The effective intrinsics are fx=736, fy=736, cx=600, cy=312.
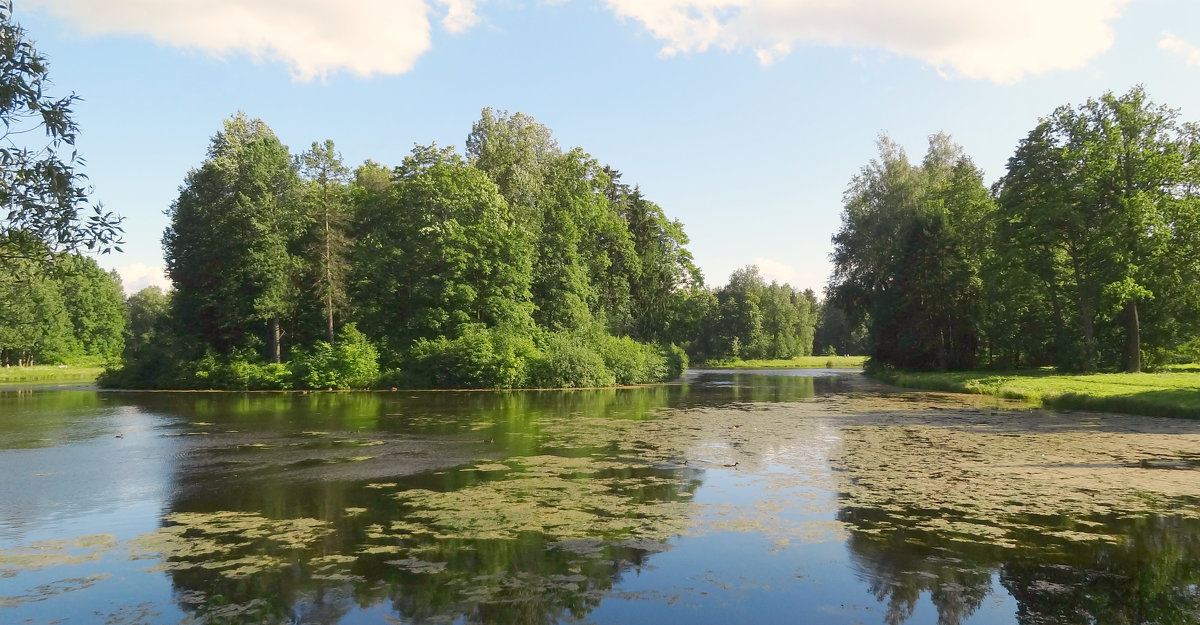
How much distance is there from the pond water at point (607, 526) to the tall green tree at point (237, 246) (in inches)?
879

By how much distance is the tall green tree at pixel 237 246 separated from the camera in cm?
4159

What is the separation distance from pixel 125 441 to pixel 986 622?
66.0 ft

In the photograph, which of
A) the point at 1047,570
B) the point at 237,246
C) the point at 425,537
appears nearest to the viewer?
the point at 1047,570

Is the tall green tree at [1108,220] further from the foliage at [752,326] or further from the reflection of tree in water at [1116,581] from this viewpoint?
the foliage at [752,326]

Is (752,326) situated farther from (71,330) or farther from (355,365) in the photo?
(71,330)

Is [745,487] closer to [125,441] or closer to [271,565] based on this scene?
[271,565]

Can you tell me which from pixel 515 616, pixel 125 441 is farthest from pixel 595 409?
pixel 515 616

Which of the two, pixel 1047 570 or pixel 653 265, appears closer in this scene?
pixel 1047 570

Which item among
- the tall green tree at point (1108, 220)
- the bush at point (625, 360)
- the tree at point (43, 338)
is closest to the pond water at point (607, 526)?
the tall green tree at point (1108, 220)

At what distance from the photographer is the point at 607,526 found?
995cm

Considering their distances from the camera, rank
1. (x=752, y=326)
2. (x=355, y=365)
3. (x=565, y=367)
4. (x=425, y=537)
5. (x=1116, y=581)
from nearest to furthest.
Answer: (x=1116, y=581) < (x=425, y=537) < (x=355, y=365) < (x=565, y=367) < (x=752, y=326)

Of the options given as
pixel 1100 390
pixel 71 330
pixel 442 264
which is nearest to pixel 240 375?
pixel 442 264

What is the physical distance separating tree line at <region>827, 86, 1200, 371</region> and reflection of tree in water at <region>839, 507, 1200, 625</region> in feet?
A: 99.1

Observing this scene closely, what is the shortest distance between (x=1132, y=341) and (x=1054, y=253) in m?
6.54
